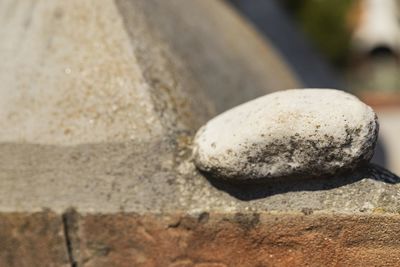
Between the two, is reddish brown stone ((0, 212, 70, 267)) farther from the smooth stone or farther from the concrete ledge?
the smooth stone

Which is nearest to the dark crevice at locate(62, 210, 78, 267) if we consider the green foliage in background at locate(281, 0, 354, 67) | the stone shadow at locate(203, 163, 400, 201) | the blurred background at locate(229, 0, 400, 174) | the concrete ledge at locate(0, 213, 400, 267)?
the concrete ledge at locate(0, 213, 400, 267)

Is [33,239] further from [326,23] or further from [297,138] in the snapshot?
[326,23]

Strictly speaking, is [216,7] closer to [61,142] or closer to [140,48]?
[140,48]

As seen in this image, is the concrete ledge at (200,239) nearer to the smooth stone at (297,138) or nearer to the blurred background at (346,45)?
the smooth stone at (297,138)

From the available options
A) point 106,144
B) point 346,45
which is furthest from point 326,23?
point 106,144

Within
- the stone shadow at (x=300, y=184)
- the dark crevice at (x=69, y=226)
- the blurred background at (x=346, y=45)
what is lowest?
the blurred background at (x=346, y=45)

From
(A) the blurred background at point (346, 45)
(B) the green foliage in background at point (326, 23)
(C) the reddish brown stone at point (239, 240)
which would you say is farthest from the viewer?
(B) the green foliage in background at point (326, 23)

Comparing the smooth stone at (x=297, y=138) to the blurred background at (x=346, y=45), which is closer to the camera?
the smooth stone at (x=297, y=138)

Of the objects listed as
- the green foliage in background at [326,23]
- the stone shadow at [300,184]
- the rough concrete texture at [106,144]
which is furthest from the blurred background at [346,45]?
the stone shadow at [300,184]

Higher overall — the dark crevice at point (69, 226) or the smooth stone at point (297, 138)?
the smooth stone at point (297, 138)

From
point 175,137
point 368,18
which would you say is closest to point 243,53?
point 175,137
